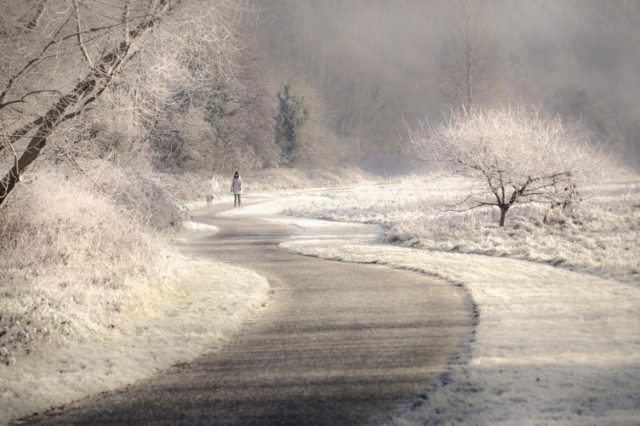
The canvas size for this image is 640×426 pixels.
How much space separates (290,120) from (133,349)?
200 ft

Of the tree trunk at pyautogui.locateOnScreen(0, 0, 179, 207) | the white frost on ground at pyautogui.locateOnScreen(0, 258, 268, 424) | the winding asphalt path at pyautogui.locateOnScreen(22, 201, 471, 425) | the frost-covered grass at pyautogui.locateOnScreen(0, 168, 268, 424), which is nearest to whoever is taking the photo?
the winding asphalt path at pyautogui.locateOnScreen(22, 201, 471, 425)

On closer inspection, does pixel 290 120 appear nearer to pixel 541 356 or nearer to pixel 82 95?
pixel 82 95

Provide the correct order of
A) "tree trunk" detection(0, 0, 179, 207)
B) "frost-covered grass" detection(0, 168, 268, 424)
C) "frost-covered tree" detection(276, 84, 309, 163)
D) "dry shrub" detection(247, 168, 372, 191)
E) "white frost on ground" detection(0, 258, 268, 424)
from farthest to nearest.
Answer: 1. "frost-covered tree" detection(276, 84, 309, 163)
2. "dry shrub" detection(247, 168, 372, 191)
3. "tree trunk" detection(0, 0, 179, 207)
4. "frost-covered grass" detection(0, 168, 268, 424)
5. "white frost on ground" detection(0, 258, 268, 424)

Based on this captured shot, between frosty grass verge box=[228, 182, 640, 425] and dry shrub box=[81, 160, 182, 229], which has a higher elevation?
dry shrub box=[81, 160, 182, 229]

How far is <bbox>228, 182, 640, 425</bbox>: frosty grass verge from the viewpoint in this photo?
526 centimetres

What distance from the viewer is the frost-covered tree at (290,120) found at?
2608 inches

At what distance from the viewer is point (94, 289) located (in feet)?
29.9

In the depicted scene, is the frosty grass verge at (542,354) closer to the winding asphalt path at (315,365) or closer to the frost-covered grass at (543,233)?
the winding asphalt path at (315,365)

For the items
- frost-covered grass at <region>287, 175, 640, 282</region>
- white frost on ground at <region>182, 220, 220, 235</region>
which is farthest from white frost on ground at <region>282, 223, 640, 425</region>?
white frost on ground at <region>182, 220, 220, 235</region>

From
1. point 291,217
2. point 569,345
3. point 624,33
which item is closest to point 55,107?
point 569,345

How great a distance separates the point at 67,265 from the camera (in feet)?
33.6

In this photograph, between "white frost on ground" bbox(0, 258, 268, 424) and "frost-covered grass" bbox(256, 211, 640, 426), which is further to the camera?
"white frost on ground" bbox(0, 258, 268, 424)

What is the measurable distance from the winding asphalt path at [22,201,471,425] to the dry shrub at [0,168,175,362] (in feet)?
6.53

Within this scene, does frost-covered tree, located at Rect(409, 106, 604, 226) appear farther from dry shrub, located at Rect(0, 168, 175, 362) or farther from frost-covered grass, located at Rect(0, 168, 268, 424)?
dry shrub, located at Rect(0, 168, 175, 362)
